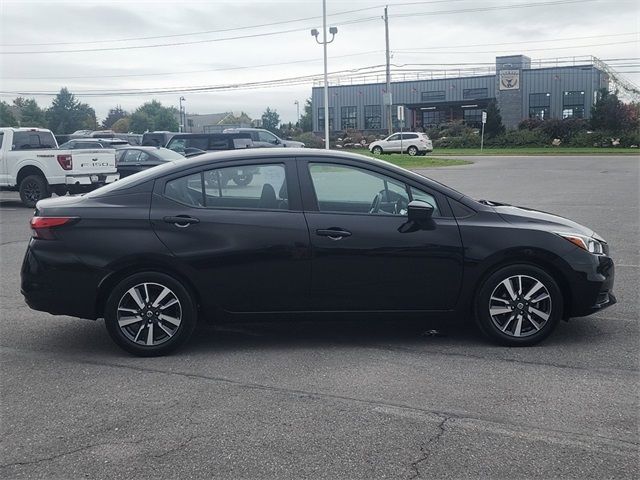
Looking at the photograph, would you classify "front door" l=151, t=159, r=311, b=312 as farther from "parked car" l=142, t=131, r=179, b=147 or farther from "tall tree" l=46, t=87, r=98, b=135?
"tall tree" l=46, t=87, r=98, b=135

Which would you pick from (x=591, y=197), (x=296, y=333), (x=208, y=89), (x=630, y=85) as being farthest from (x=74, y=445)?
(x=630, y=85)

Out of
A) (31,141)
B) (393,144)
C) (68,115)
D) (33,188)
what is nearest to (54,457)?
(33,188)

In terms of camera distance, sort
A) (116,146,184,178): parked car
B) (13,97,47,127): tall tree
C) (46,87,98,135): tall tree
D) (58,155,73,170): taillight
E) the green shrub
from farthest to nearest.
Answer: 1. (46,87,98,135): tall tree
2. (13,97,47,127): tall tree
3. the green shrub
4. (116,146,184,178): parked car
5. (58,155,73,170): taillight

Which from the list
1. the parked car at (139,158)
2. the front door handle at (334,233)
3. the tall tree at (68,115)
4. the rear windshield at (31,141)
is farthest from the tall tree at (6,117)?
the front door handle at (334,233)

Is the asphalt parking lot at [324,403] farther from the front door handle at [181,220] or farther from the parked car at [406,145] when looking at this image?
the parked car at [406,145]

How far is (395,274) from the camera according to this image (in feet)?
18.9

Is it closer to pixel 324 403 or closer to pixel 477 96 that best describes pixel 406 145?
pixel 477 96

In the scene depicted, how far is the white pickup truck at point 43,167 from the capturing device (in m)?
18.0

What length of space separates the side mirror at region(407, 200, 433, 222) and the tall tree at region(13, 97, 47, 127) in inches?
3551

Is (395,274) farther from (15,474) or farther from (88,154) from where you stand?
(88,154)

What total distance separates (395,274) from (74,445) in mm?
2703

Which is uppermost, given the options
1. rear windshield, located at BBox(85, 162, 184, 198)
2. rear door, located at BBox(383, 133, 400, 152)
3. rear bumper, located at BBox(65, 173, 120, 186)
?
rear door, located at BBox(383, 133, 400, 152)

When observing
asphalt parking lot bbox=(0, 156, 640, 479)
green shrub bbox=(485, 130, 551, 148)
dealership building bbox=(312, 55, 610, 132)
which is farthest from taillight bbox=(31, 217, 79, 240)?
dealership building bbox=(312, 55, 610, 132)

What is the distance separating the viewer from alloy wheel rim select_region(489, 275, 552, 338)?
19.0ft
